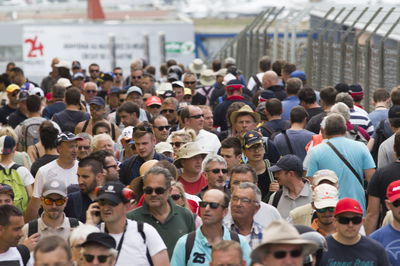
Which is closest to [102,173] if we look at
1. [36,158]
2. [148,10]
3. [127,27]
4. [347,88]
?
[36,158]

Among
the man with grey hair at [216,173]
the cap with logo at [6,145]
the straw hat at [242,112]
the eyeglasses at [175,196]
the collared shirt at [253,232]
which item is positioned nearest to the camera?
the collared shirt at [253,232]

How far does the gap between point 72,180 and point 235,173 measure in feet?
6.87

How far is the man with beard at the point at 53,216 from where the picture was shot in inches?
384

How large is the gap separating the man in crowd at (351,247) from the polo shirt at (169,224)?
4.67 ft

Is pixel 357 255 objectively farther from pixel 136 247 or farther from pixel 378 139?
pixel 378 139

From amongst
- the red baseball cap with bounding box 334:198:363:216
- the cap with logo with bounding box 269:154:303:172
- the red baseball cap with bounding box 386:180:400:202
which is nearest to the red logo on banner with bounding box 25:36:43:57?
the cap with logo with bounding box 269:154:303:172

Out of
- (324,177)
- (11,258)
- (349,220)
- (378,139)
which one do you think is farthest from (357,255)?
(378,139)

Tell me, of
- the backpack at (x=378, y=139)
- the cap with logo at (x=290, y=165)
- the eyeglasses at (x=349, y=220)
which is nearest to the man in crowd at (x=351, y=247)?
the eyeglasses at (x=349, y=220)

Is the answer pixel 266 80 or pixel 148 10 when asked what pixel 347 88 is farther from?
pixel 148 10

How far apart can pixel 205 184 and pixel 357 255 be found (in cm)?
335

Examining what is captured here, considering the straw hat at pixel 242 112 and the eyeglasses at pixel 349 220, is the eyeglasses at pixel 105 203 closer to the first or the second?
the eyeglasses at pixel 349 220

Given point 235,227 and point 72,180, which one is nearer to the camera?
point 235,227

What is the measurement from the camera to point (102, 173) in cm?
1082

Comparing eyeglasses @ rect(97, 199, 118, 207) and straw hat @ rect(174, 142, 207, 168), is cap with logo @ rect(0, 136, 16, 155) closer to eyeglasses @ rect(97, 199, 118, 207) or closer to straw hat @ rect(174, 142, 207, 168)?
straw hat @ rect(174, 142, 207, 168)
